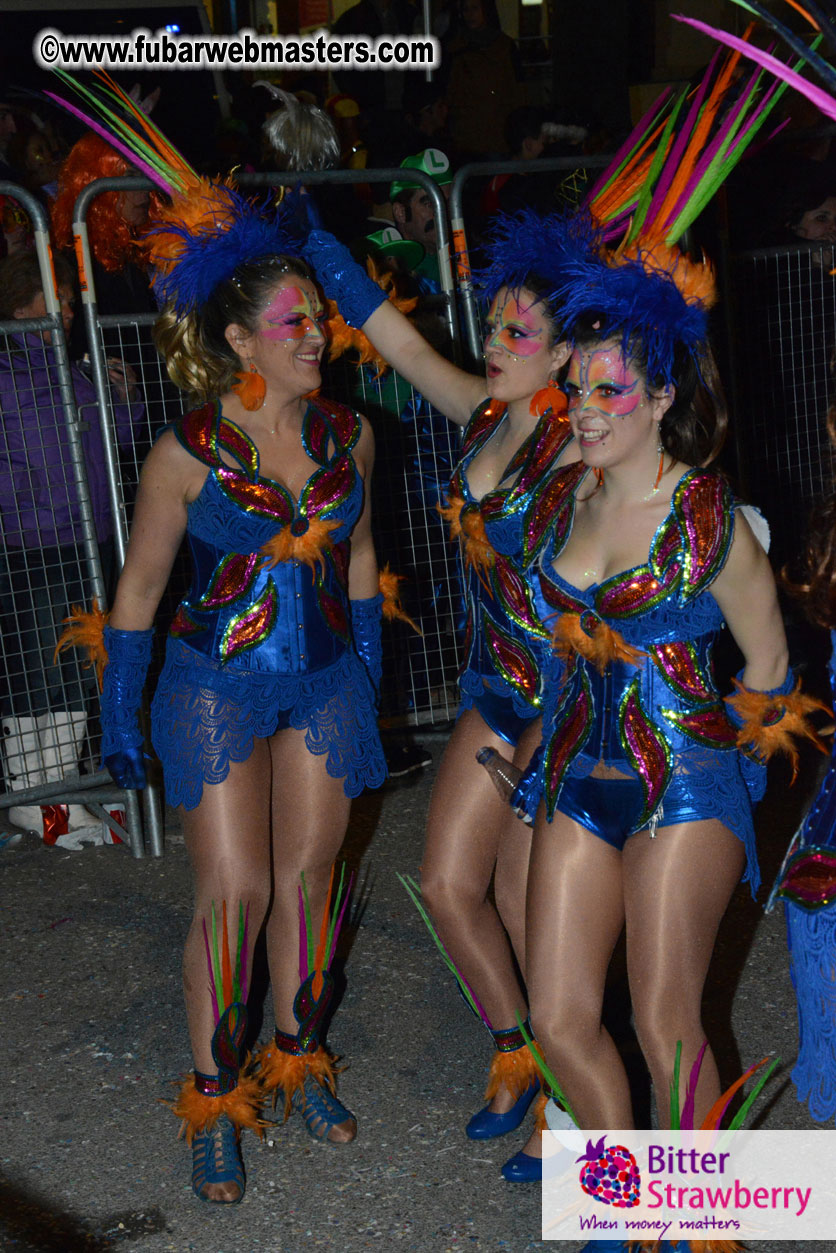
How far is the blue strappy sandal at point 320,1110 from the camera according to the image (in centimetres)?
336

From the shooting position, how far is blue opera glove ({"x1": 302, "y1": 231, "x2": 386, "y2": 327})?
3484 millimetres

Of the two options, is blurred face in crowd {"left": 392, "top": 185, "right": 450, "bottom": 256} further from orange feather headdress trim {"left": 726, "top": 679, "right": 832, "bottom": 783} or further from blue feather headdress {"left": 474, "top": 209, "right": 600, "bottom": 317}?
orange feather headdress trim {"left": 726, "top": 679, "right": 832, "bottom": 783}

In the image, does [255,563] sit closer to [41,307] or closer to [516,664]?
[516,664]

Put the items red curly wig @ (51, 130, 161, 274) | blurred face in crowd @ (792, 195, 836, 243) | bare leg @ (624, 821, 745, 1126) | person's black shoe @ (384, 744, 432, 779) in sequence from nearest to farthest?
bare leg @ (624, 821, 745, 1126) < red curly wig @ (51, 130, 161, 274) < person's black shoe @ (384, 744, 432, 779) < blurred face in crowd @ (792, 195, 836, 243)

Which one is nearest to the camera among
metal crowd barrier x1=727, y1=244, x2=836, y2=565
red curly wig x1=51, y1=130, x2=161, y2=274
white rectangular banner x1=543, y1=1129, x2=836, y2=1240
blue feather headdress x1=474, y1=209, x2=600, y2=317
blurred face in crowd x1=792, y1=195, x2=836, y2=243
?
white rectangular banner x1=543, y1=1129, x2=836, y2=1240

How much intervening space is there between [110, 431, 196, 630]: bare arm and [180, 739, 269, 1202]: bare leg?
1.51 ft

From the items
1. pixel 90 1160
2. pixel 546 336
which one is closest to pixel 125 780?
pixel 90 1160

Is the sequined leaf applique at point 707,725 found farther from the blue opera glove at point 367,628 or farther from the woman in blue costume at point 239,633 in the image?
the blue opera glove at point 367,628

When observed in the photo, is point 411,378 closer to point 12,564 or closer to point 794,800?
point 12,564

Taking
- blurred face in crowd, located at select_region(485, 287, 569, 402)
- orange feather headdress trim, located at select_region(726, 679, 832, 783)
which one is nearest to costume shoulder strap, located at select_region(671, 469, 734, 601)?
orange feather headdress trim, located at select_region(726, 679, 832, 783)

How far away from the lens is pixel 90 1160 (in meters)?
3.33

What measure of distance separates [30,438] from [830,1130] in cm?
356

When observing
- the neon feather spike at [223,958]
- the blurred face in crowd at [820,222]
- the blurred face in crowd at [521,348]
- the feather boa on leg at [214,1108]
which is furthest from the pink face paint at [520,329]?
the blurred face in crowd at [820,222]

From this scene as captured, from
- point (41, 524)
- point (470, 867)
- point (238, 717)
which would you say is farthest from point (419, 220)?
point (470, 867)
